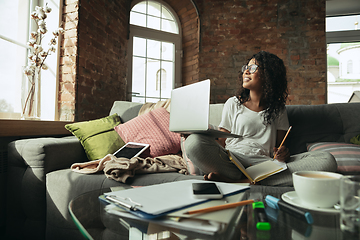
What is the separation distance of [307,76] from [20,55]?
11.6ft

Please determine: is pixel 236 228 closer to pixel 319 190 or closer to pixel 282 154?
pixel 319 190

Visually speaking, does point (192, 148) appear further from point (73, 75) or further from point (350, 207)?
point (73, 75)

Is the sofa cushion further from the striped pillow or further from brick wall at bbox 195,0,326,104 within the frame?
brick wall at bbox 195,0,326,104

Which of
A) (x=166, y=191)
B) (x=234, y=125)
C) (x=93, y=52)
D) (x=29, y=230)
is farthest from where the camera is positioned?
(x=93, y=52)

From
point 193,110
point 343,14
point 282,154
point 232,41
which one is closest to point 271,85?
point 282,154

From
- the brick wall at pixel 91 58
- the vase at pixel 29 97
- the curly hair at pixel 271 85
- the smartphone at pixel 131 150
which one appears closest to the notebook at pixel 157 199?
the smartphone at pixel 131 150

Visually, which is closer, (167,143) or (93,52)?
(167,143)

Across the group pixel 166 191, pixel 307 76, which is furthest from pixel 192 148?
pixel 307 76

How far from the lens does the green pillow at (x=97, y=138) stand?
5.30 feet

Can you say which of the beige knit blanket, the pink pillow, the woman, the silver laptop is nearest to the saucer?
the silver laptop

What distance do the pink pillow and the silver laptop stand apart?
425 mm

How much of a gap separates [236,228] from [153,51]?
3546mm

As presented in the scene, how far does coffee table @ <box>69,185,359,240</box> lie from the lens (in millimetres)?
438

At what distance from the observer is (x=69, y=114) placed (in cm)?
241
